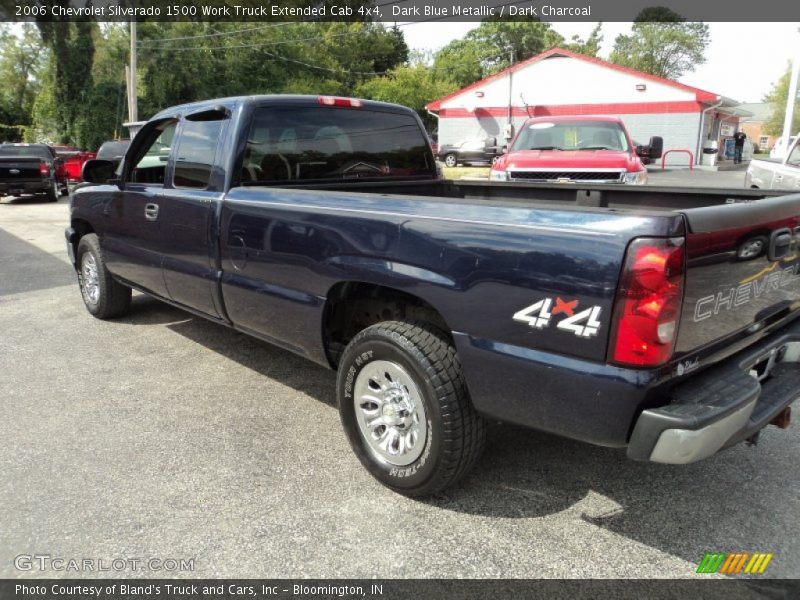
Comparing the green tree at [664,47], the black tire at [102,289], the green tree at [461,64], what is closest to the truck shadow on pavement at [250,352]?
the black tire at [102,289]

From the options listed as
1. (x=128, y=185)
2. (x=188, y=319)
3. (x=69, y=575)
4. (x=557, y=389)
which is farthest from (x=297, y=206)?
(x=188, y=319)

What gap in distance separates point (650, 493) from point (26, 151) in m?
19.7

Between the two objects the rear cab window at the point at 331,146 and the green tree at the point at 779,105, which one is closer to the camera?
the rear cab window at the point at 331,146

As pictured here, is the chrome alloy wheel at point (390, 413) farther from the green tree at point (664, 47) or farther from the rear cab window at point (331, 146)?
the green tree at point (664, 47)

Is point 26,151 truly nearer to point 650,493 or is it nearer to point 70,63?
point 70,63

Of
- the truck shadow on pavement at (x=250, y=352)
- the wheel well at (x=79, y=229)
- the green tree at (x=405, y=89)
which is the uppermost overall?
the green tree at (x=405, y=89)

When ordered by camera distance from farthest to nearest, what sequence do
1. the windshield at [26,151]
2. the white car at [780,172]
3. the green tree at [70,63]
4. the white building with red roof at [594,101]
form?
the green tree at [70,63], the white building with red roof at [594,101], the windshield at [26,151], the white car at [780,172]

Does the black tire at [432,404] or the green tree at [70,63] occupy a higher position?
the green tree at [70,63]

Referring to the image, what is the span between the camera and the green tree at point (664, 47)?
78.4 meters

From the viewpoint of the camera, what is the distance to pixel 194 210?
3939 mm

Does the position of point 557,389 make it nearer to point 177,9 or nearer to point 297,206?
point 297,206

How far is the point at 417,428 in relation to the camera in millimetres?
2838

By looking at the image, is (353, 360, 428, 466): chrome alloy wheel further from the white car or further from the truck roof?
the white car

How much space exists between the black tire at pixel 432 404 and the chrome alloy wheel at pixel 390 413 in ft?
0.11
